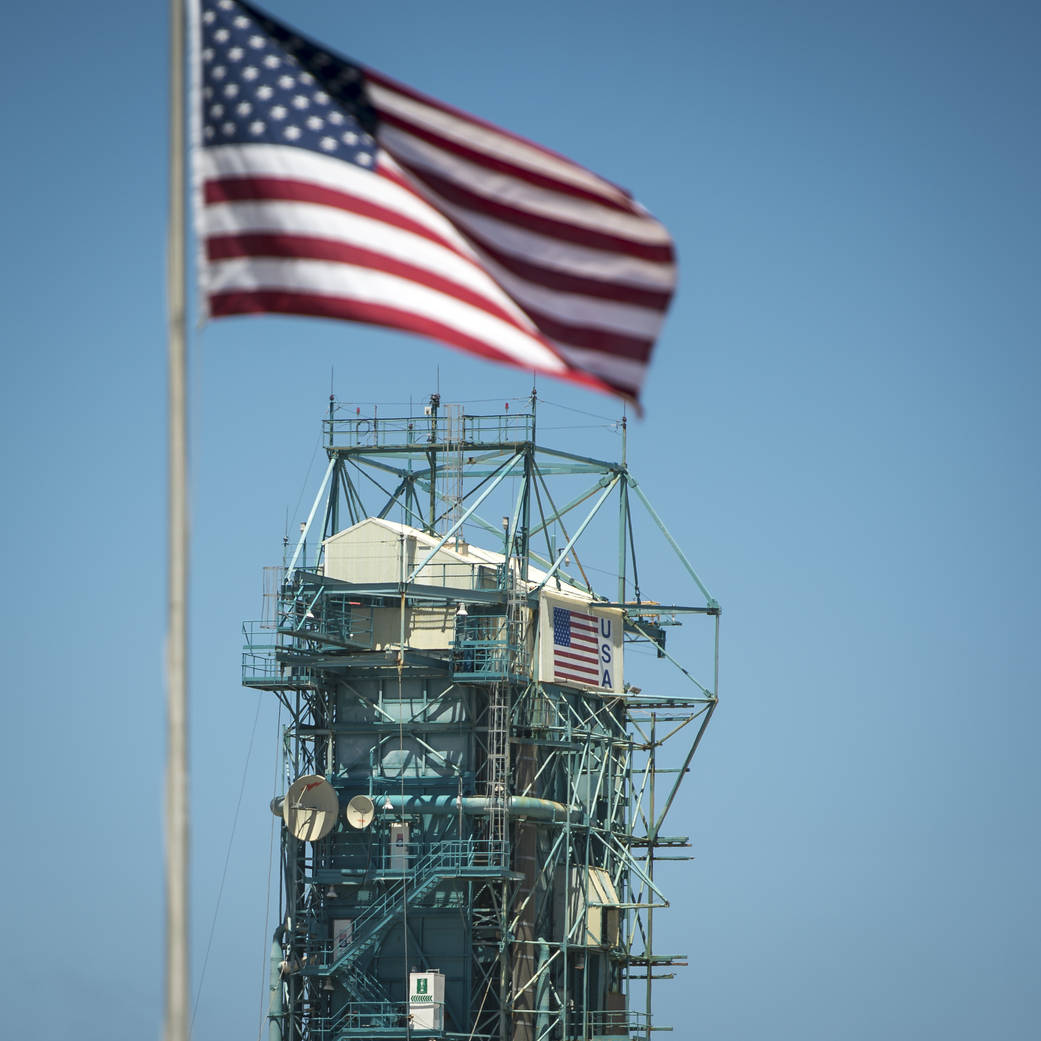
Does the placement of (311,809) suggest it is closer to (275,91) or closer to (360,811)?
(360,811)

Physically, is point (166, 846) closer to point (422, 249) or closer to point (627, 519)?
point (422, 249)

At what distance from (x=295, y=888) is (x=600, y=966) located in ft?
41.4

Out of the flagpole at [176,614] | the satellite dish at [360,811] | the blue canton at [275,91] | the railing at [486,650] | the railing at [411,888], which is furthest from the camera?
the railing at [486,650]

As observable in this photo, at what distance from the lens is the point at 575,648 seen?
95.1 m

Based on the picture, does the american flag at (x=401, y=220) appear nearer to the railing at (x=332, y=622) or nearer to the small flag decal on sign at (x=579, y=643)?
the railing at (x=332, y=622)

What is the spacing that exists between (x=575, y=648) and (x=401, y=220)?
209 ft

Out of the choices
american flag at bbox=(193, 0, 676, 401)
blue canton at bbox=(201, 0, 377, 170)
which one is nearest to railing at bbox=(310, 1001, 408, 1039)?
american flag at bbox=(193, 0, 676, 401)

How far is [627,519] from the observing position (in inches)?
3858

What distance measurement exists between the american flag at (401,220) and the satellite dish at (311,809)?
57.0 metres

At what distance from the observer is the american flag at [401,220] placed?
102 ft

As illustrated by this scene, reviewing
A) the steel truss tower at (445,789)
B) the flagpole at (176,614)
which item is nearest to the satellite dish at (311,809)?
the steel truss tower at (445,789)

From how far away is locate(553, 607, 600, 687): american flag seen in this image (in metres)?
94.1

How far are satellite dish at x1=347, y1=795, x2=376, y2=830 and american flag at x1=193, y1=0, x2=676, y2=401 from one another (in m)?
57.4

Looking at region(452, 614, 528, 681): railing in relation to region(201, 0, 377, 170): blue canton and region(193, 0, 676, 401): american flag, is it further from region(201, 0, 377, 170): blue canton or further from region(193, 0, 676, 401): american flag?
region(201, 0, 377, 170): blue canton
